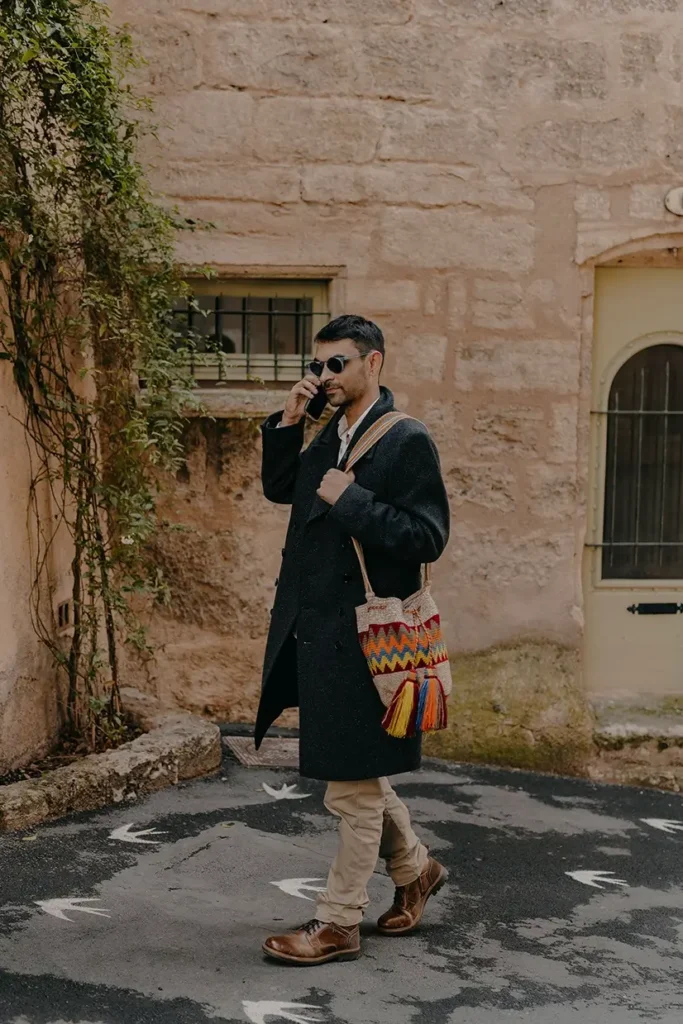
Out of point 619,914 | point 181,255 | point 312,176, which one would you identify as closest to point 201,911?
point 619,914

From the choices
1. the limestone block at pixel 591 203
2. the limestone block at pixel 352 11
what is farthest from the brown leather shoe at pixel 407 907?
the limestone block at pixel 352 11

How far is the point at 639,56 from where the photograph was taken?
5637 millimetres

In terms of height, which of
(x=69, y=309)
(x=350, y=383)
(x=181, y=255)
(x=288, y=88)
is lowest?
(x=350, y=383)

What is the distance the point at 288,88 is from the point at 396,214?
80cm

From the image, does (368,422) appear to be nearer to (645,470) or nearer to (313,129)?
(313,129)

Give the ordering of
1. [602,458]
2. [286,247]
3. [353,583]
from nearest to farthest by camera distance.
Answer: [353,583]
[286,247]
[602,458]

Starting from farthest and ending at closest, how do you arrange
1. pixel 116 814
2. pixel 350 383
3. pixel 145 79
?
1. pixel 145 79
2. pixel 116 814
3. pixel 350 383

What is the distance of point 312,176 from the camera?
5555mm

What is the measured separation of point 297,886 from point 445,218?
3294 millimetres

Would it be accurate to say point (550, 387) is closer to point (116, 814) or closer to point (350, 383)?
point (350, 383)

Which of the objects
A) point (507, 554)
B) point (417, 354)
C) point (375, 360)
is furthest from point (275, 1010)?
point (417, 354)

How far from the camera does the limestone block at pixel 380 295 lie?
18.4 ft

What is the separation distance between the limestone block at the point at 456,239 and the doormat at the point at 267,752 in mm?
2465

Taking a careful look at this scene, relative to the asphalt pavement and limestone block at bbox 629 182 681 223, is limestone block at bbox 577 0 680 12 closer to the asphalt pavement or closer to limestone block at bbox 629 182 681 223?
limestone block at bbox 629 182 681 223
